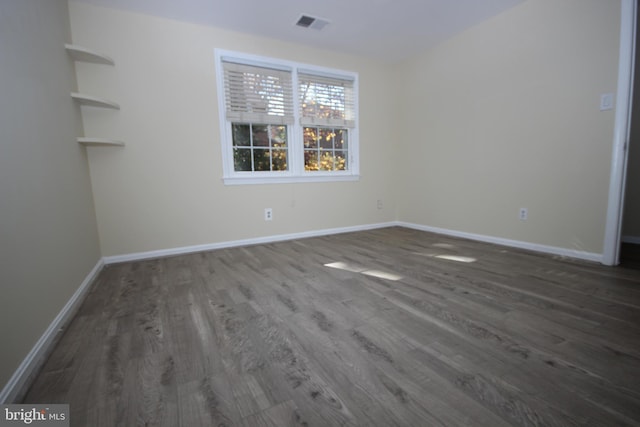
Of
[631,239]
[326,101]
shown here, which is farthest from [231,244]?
[631,239]

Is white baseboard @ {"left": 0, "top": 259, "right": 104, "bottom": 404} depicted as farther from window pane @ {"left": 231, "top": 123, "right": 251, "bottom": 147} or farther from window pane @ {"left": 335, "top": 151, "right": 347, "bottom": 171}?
window pane @ {"left": 335, "top": 151, "right": 347, "bottom": 171}

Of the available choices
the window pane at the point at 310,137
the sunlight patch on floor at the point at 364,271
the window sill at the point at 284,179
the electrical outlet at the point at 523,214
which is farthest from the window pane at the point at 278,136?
the electrical outlet at the point at 523,214

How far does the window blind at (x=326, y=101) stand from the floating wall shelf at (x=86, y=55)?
1943mm

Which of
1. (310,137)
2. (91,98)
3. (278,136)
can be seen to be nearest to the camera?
(91,98)

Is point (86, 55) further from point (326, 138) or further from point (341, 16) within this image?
point (326, 138)

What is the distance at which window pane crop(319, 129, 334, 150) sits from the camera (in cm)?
374

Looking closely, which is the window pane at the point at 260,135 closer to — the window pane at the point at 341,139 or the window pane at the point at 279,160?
the window pane at the point at 279,160

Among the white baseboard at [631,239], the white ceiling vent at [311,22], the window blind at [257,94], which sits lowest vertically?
the white baseboard at [631,239]

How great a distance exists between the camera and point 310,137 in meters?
3.66

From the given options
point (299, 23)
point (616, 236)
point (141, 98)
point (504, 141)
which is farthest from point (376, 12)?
point (616, 236)

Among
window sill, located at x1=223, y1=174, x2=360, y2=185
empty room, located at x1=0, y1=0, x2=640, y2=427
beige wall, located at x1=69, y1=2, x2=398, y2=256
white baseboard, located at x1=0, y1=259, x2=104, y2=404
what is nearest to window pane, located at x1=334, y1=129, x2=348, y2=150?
empty room, located at x1=0, y1=0, x2=640, y2=427

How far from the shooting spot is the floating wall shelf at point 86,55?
7.27 ft

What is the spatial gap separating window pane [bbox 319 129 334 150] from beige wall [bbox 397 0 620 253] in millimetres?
1207

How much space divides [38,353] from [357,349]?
1442 millimetres
